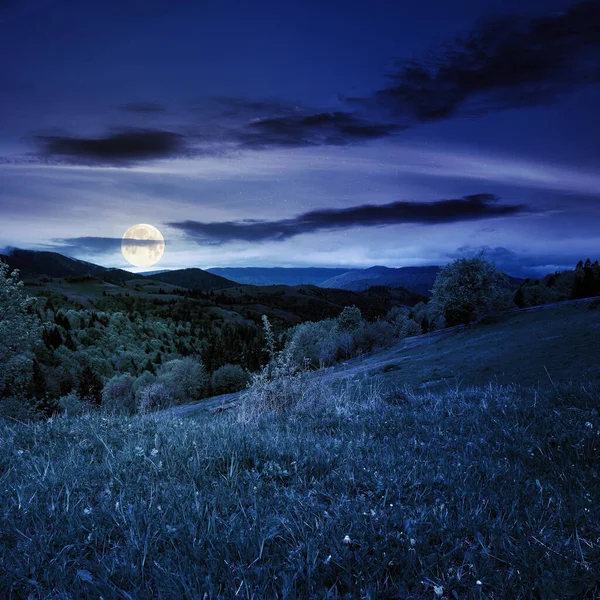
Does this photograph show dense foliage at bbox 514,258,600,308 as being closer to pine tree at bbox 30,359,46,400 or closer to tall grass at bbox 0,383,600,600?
tall grass at bbox 0,383,600,600

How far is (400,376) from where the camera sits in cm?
2941

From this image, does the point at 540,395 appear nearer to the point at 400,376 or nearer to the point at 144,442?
the point at 144,442

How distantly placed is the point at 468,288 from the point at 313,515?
2099 inches

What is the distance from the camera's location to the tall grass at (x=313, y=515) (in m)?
2.50

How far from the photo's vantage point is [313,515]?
3248 millimetres

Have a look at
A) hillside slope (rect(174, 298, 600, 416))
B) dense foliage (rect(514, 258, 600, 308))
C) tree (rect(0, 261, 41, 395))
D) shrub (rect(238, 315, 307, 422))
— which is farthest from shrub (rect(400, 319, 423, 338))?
shrub (rect(238, 315, 307, 422))

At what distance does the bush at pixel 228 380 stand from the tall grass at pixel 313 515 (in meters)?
92.3

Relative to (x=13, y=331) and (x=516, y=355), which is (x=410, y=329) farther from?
(x=13, y=331)

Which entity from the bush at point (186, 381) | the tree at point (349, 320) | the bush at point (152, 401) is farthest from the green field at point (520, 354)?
the bush at point (186, 381)

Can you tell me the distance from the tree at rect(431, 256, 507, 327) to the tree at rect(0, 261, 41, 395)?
4731cm

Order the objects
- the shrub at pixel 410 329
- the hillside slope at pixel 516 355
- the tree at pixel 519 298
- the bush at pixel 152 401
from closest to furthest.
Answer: the bush at pixel 152 401 < the hillside slope at pixel 516 355 < the shrub at pixel 410 329 < the tree at pixel 519 298

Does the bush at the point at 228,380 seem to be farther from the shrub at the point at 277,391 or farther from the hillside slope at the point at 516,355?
the shrub at the point at 277,391

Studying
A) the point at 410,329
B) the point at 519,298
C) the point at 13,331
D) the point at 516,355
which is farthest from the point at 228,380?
the point at 519,298

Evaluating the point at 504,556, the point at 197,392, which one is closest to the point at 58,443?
the point at 504,556
